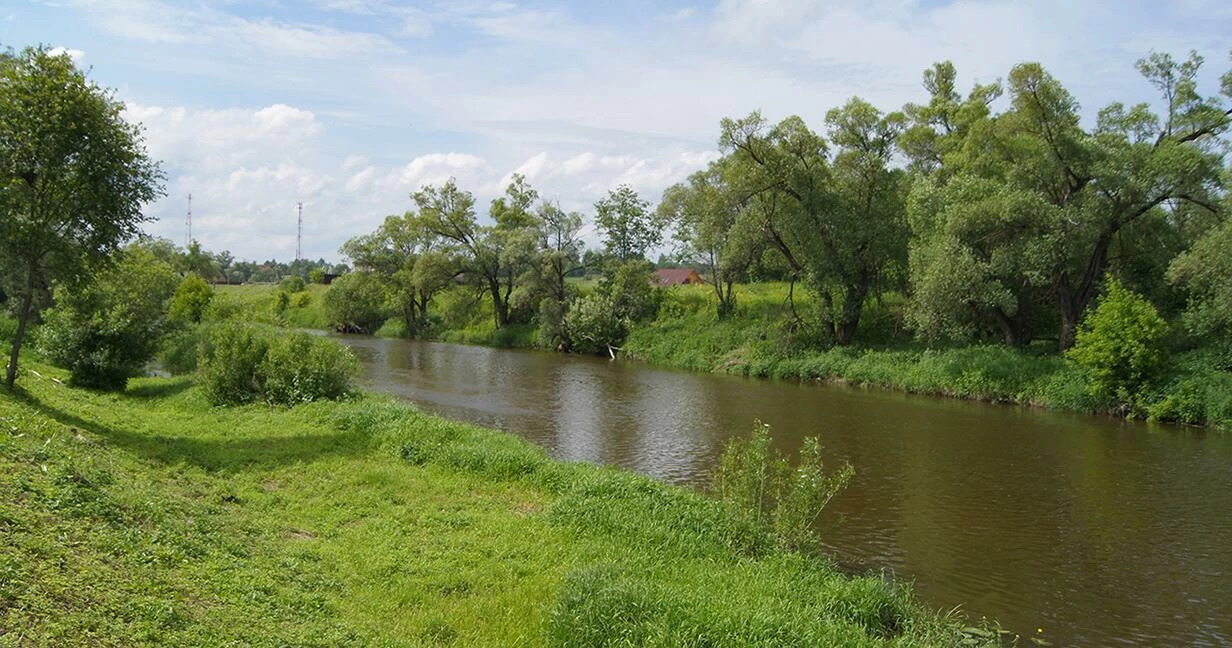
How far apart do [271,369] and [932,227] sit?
27841 millimetres

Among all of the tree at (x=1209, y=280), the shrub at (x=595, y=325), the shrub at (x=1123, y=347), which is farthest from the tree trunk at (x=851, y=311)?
the shrub at (x=595, y=325)

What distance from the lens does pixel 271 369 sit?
20938mm

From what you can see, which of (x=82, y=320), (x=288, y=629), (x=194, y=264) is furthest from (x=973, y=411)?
(x=194, y=264)

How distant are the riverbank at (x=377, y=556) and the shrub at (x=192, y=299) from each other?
21.3 meters

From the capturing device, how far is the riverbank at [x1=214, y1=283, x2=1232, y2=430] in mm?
25812

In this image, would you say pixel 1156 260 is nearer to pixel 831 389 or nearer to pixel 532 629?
pixel 831 389

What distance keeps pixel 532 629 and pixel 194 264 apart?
9378 centimetres

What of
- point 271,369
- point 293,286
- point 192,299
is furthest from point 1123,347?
point 293,286

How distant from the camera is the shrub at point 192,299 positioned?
1378 inches

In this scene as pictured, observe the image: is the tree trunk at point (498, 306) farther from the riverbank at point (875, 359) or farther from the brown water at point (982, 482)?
the brown water at point (982, 482)

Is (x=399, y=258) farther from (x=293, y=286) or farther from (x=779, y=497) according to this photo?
(x=779, y=497)

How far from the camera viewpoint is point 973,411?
28.4 metres

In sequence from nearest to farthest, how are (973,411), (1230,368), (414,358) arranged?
(1230,368)
(973,411)
(414,358)

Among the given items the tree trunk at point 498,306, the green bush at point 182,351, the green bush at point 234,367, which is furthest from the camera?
the tree trunk at point 498,306
